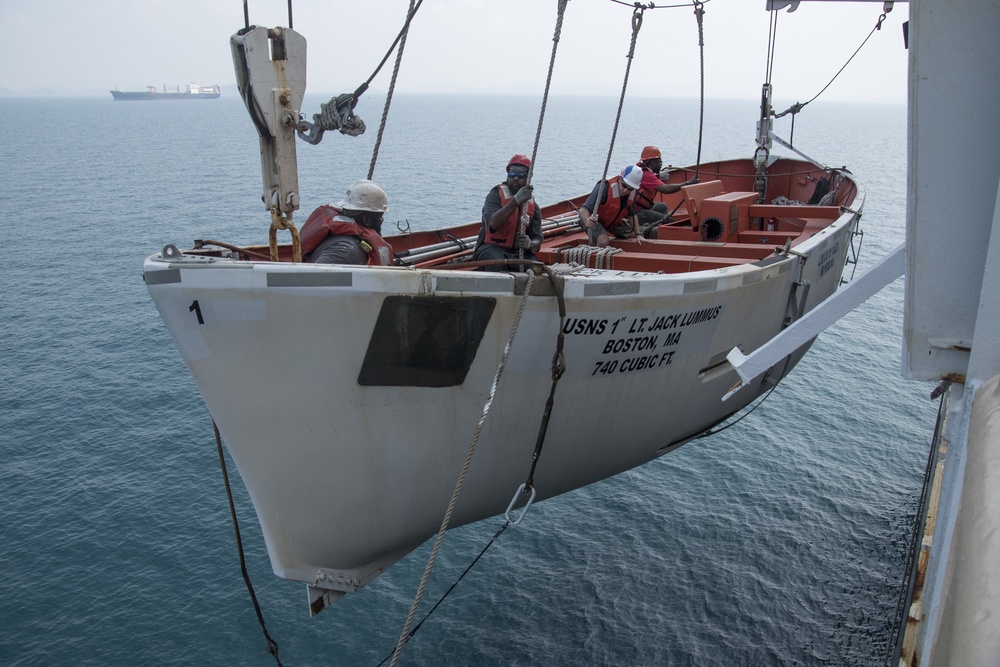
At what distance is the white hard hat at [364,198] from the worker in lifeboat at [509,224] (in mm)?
1357

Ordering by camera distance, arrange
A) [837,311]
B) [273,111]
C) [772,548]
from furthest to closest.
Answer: [772,548] → [273,111] → [837,311]

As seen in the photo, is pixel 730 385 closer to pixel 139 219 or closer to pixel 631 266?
pixel 631 266

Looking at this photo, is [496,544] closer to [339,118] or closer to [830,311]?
[339,118]

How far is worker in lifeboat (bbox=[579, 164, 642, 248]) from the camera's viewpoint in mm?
8961

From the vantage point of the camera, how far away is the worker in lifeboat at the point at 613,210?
29.4 feet

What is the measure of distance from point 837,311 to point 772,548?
6.73 metres

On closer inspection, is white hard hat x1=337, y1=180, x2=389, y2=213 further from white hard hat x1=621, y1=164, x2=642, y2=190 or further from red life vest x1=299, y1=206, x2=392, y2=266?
white hard hat x1=621, y1=164, x2=642, y2=190

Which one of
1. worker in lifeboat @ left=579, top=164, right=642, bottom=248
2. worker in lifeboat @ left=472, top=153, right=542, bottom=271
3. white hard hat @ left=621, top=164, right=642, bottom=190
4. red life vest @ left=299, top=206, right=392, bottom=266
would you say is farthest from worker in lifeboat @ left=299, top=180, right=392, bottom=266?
white hard hat @ left=621, top=164, right=642, bottom=190

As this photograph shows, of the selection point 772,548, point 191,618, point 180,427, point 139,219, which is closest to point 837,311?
point 772,548

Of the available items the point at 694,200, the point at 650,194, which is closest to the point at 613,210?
the point at 650,194

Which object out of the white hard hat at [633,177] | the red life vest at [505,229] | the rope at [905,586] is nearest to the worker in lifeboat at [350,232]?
the red life vest at [505,229]

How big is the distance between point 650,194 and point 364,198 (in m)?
4.66

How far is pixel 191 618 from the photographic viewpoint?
8648 millimetres

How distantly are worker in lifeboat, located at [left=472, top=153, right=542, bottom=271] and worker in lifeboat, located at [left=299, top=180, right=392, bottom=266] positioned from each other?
140cm
